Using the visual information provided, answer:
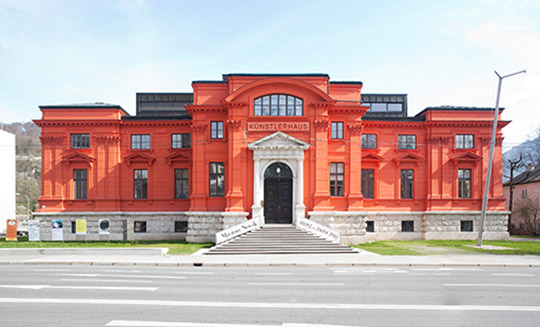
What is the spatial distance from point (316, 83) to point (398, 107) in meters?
13.0

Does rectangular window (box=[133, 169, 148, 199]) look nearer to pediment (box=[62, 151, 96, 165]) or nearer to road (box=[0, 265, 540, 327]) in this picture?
pediment (box=[62, 151, 96, 165])

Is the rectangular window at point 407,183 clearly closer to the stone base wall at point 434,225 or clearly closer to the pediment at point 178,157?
the stone base wall at point 434,225

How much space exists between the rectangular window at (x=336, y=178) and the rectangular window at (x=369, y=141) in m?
4.31

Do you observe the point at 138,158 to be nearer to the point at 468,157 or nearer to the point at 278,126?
the point at 278,126

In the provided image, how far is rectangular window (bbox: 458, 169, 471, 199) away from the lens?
30.8 m

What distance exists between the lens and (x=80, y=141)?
30.8 meters

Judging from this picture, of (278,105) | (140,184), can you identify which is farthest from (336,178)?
(140,184)

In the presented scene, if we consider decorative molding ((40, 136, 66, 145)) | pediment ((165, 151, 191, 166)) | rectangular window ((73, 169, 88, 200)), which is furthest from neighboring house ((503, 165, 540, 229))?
decorative molding ((40, 136, 66, 145))

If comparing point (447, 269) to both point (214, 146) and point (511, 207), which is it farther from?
point (511, 207)

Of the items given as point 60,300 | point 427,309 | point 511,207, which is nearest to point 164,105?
point 60,300

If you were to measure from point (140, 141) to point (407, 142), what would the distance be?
21.6m

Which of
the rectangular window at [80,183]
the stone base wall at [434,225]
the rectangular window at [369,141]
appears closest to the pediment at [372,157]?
the rectangular window at [369,141]

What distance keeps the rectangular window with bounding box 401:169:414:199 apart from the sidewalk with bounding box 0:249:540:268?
→ 34.3 feet

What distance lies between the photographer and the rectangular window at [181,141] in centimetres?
3097
